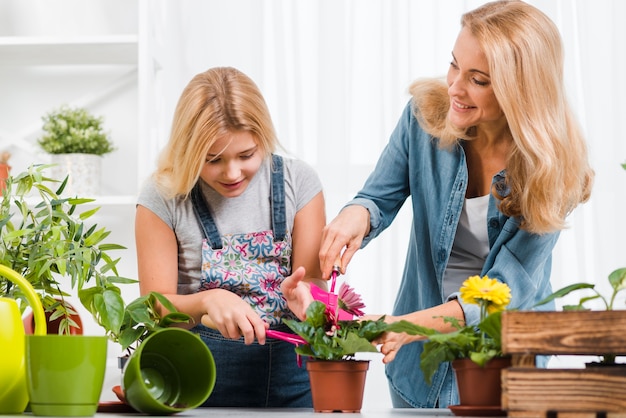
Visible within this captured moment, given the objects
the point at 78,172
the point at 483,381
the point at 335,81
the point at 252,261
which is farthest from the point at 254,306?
the point at 335,81

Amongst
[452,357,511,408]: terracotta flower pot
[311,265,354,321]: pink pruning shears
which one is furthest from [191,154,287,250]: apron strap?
[452,357,511,408]: terracotta flower pot

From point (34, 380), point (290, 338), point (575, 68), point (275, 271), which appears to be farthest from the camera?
point (575, 68)

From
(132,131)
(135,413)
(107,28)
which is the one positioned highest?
(107,28)

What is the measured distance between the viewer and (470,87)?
155 centimetres

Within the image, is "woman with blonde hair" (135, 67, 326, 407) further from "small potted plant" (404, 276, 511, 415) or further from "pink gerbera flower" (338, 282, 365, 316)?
"small potted plant" (404, 276, 511, 415)

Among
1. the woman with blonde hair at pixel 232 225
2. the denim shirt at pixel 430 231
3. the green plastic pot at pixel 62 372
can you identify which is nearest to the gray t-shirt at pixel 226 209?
the woman with blonde hair at pixel 232 225

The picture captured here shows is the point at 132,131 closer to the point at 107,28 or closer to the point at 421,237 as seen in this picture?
the point at 107,28

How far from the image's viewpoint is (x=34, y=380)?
39.6 inches

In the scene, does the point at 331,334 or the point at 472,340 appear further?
the point at 331,334

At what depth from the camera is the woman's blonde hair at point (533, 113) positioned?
1511mm

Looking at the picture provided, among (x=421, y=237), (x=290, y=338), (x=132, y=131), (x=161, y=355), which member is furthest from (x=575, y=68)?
(x=161, y=355)

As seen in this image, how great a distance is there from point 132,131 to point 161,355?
1.77 m

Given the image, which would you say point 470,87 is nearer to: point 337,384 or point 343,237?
point 343,237

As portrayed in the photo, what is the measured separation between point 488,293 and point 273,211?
723 millimetres
